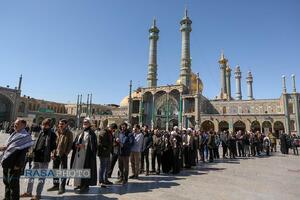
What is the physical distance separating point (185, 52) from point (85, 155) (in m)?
44.5

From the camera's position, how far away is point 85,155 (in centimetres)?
574

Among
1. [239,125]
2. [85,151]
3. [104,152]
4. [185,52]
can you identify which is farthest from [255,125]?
Answer: [85,151]

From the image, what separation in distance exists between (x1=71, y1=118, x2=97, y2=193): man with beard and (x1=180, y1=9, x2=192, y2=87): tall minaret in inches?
1697

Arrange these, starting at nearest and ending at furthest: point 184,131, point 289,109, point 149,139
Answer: point 149,139 < point 184,131 < point 289,109

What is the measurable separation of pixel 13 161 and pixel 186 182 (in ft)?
16.1

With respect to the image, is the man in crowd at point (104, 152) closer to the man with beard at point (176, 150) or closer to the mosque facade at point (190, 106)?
the man with beard at point (176, 150)

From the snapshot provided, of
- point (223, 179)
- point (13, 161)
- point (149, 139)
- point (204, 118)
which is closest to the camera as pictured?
point (13, 161)

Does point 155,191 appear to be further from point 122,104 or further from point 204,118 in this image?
point 122,104

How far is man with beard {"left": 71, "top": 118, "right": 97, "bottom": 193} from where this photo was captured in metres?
5.69

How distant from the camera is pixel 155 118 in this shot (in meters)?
50.4

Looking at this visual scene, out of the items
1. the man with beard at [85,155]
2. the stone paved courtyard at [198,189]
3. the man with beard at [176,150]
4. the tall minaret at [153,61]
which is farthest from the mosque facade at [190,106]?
the man with beard at [85,155]

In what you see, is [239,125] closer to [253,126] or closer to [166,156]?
[253,126]

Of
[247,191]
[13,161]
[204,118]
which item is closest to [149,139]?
[247,191]

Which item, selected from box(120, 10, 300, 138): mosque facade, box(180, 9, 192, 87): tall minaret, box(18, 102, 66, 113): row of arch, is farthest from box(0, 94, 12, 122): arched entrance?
box(180, 9, 192, 87): tall minaret
